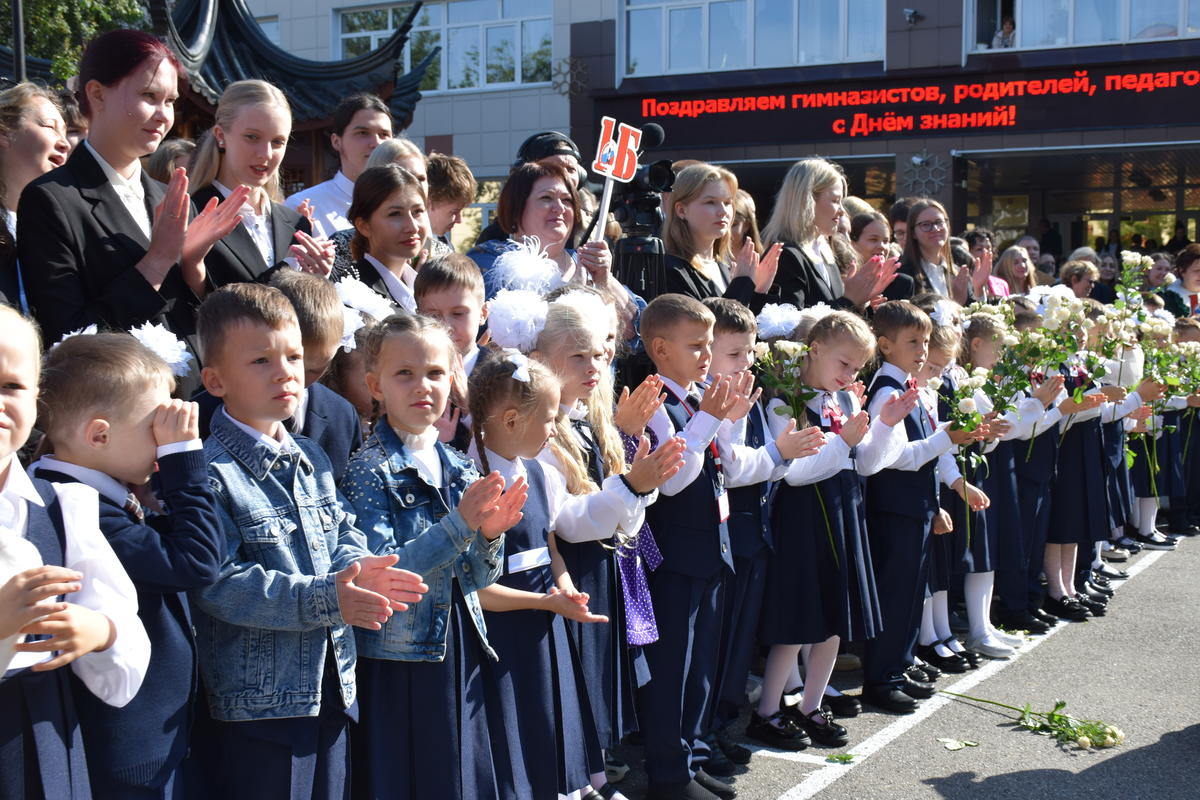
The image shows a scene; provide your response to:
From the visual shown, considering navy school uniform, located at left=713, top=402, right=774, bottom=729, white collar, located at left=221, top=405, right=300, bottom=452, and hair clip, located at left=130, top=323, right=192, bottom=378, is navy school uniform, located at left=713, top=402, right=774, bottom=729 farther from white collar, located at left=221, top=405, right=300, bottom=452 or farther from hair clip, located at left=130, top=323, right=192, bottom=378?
hair clip, located at left=130, top=323, right=192, bottom=378

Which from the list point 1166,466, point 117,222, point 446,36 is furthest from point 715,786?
point 446,36

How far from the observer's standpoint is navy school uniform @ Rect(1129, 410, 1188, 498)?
28.1ft

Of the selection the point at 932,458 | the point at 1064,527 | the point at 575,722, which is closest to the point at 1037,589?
the point at 1064,527

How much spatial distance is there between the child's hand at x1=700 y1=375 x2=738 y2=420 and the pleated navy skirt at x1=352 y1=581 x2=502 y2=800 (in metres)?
1.20

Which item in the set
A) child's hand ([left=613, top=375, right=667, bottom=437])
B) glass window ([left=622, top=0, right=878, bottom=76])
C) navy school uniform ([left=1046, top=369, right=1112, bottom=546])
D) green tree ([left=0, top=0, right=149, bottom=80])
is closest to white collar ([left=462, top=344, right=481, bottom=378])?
child's hand ([left=613, top=375, right=667, bottom=437])

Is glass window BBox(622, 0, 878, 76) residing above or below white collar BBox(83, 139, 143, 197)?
above

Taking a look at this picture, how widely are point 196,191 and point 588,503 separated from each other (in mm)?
1724

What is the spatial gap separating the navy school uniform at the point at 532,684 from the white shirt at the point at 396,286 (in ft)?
2.74

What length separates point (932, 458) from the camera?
5055 mm

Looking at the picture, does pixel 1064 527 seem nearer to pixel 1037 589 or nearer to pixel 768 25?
pixel 1037 589

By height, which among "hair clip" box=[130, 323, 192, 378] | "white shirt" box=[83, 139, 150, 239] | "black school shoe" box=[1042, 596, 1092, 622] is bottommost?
"black school shoe" box=[1042, 596, 1092, 622]

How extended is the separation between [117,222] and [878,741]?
3.22 metres

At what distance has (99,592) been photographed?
222cm

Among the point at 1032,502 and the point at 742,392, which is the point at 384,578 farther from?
the point at 1032,502
